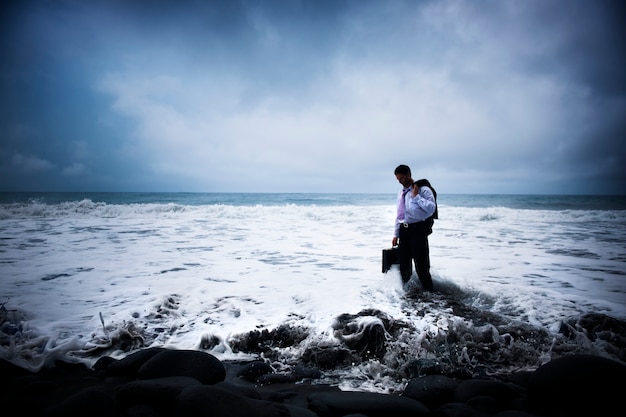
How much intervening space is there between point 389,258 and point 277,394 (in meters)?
3.49

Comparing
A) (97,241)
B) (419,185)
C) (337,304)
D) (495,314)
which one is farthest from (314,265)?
(97,241)

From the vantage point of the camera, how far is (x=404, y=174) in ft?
15.4

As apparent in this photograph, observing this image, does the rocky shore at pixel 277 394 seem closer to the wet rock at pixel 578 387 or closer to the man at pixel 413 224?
the wet rock at pixel 578 387

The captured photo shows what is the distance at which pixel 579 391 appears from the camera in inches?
84.2

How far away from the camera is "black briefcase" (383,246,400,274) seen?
541 centimetres

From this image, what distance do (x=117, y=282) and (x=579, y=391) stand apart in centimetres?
660

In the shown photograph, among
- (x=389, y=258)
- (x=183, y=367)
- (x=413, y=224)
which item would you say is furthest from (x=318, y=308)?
(x=183, y=367)

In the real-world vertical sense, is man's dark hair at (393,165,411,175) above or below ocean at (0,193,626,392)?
above

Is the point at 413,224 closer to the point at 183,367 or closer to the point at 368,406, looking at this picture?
the point at 368,406

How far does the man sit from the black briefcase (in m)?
0.23

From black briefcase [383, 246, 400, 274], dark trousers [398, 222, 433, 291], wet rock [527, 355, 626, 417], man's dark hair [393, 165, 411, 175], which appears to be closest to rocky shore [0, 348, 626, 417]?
wet rock [527, 355, 626, 417]

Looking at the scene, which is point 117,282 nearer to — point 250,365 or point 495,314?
point 250,365

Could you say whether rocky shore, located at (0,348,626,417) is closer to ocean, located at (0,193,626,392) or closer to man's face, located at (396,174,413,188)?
ocean, located at (0,193,626,392)

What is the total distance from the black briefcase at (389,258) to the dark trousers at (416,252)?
226 millimetres
